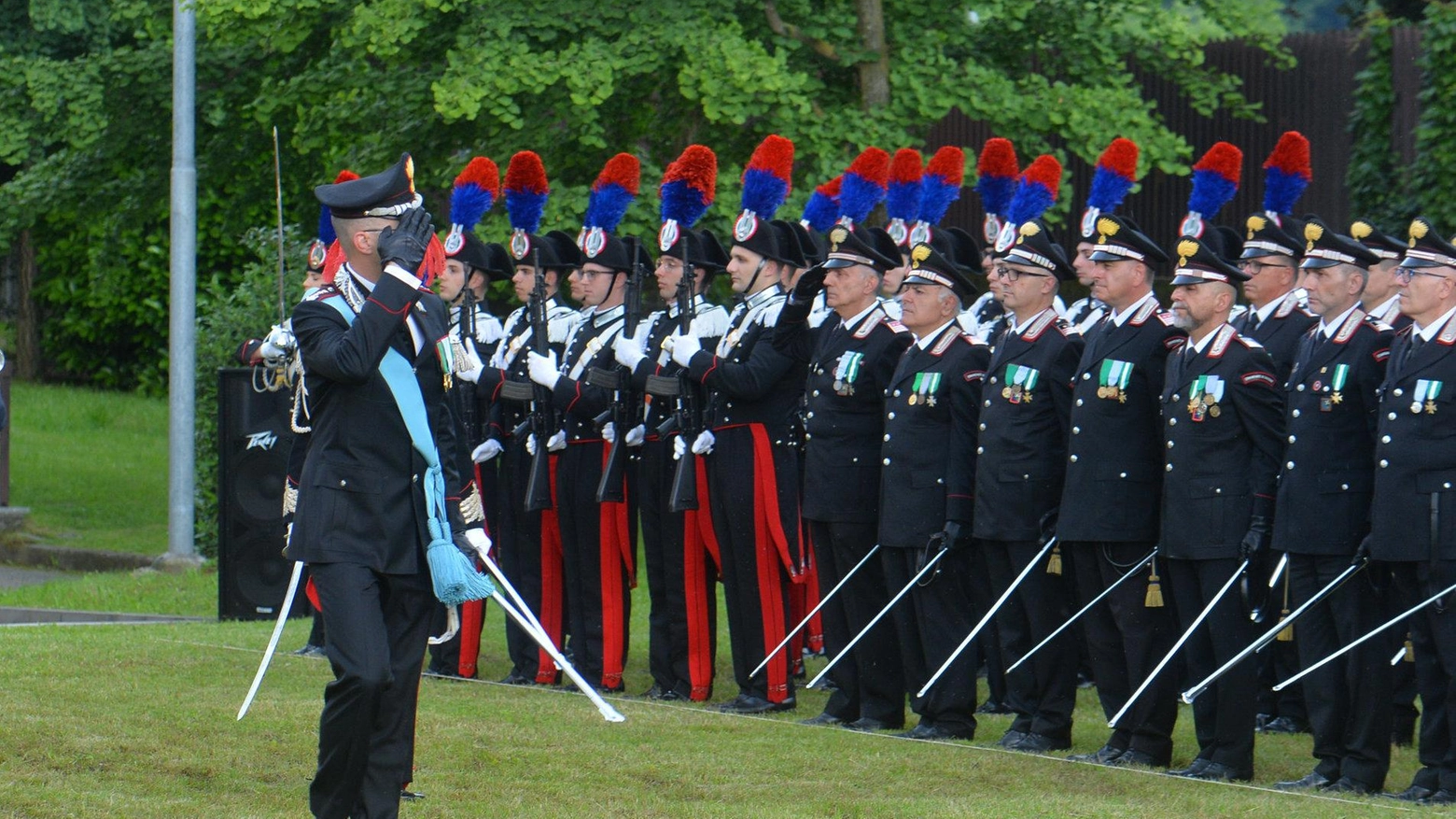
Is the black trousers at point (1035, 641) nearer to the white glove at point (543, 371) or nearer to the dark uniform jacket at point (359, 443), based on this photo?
the white glove at point (543, 371)

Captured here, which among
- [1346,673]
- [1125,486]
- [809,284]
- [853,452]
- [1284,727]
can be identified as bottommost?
[1284,727]

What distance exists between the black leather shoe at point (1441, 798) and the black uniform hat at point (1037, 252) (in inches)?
101

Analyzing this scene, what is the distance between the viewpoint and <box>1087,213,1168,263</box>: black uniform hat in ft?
26.7

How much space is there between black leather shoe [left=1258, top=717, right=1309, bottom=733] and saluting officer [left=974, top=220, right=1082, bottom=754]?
4.07 ft

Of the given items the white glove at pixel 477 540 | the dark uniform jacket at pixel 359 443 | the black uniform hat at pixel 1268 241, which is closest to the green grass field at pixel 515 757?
the white glove at pixel 477 540

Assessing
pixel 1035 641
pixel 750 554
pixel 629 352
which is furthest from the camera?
pixel 629 352

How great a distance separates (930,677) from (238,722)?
279cm

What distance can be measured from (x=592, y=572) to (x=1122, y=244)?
130 inches

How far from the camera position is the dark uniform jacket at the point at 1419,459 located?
7.18 metres

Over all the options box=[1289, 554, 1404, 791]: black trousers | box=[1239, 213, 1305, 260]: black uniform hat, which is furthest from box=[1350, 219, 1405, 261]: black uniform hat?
box=[1289, 554, 1404, 791]: black trousers

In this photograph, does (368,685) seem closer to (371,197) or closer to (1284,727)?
(371,197)

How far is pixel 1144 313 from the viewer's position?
26.8 feet

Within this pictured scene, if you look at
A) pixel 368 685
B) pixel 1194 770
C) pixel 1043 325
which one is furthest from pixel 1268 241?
pixel 368 685

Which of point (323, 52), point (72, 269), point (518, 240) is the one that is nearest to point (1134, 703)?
point (518, 240)
